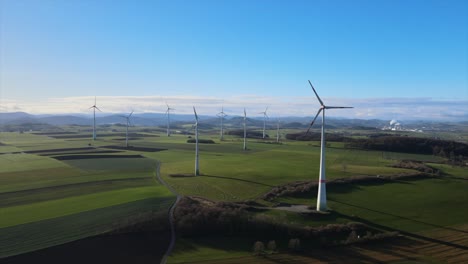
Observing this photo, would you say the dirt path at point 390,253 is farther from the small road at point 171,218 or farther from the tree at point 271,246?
the small road at point 171,218

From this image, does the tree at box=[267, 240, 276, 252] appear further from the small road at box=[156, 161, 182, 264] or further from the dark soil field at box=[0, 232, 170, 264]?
the dark soil field at box=[0, 232, 170, 264]

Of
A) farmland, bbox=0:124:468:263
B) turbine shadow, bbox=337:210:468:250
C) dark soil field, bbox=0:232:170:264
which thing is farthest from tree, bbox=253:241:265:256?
turbine shadow, bbox=337:210:468:250

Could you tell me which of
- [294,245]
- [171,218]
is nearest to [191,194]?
[171,218]

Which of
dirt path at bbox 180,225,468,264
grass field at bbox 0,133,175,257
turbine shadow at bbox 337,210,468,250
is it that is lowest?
dirt path at bbox 180,225,468,264

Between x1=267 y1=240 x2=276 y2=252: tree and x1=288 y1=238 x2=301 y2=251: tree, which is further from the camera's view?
x1=288 y1=238 x2=301 y2=251: tree

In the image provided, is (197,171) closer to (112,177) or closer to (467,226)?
(112,177)

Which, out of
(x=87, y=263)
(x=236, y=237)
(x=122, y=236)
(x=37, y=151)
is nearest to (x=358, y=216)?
(x=236, y=237)
